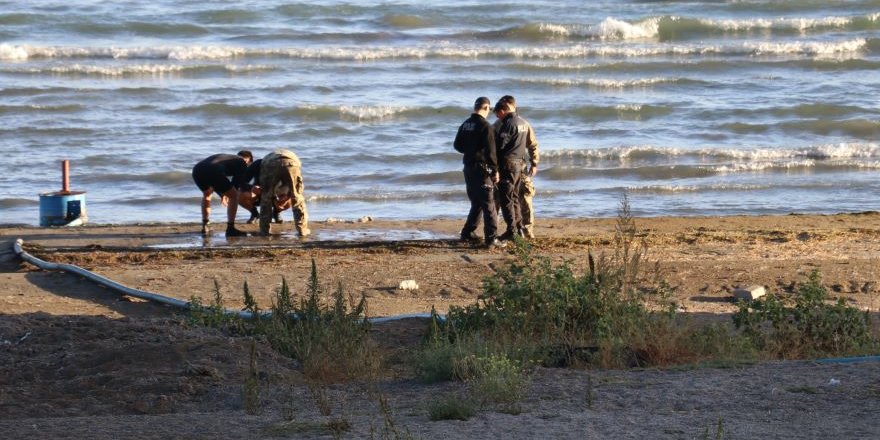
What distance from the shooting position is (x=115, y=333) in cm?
902

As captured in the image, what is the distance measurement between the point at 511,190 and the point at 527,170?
1.77 ft

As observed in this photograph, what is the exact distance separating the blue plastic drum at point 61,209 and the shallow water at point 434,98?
58.0 inches

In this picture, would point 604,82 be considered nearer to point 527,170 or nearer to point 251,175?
point 527,170

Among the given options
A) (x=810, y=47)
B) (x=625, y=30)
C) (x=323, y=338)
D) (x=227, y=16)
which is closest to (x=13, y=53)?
(x=227, y=16)

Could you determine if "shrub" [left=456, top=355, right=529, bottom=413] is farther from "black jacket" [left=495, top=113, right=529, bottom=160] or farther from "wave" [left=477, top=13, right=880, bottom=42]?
"wave" [left=477, top=13, right=880, bottom=42]

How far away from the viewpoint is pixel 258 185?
49.8ft

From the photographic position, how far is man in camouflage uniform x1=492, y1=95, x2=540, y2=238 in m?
14.2

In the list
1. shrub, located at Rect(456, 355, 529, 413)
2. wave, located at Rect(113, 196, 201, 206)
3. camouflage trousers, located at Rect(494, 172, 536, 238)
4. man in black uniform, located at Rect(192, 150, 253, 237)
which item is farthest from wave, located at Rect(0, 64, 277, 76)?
shrub, located at Rect(456, 355, 529, 413)

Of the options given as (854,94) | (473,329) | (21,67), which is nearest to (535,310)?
(473,329)

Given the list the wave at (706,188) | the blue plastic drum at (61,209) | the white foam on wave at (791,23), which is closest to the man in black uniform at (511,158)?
the blue plastic drum at (61,209)

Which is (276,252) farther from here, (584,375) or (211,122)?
(211,122)

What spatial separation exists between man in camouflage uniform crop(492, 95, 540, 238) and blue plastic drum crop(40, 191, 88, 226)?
512 centimetres

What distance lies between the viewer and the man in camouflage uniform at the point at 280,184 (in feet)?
48.5

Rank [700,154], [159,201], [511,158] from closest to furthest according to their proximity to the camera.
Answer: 1. [511,158]
2. [159,201]
3. [700,154]
